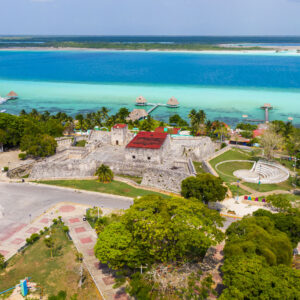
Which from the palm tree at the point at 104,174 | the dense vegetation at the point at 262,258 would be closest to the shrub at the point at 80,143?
the palm tree at the point at 104,174

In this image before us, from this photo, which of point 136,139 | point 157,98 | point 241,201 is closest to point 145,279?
point 241,201

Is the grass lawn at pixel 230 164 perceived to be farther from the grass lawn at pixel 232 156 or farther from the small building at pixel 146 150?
the small building at pixel 146 150

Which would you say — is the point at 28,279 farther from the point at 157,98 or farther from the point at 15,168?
the point at 157,98

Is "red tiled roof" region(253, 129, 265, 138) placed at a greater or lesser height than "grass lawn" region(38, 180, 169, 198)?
lesser

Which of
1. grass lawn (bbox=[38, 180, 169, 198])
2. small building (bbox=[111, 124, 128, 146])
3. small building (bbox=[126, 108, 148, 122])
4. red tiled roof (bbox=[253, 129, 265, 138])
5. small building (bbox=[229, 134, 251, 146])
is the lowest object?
small building (bbox=[229, 134, 251, 146])

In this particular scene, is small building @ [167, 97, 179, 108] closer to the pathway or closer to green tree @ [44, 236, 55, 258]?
the pathway

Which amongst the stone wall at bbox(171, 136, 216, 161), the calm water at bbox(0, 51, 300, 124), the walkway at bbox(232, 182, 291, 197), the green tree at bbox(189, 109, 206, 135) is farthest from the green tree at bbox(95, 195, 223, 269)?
the calm water at bbox(0, 51, 300, 124)

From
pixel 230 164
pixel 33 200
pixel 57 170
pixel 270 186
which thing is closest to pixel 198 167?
pixel 230 164

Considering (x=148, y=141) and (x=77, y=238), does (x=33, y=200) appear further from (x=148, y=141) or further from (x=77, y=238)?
(x=148, y=141)
